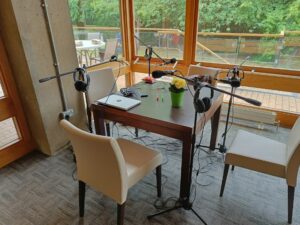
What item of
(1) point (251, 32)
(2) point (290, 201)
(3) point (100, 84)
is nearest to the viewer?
(2) point (290, 201)

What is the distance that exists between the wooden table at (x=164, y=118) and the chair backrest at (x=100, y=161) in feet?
1.50

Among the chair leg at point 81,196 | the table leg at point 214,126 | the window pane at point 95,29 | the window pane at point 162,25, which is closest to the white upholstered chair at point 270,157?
the table leg at point 214,126

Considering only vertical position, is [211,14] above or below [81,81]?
above

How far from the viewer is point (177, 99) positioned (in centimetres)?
178

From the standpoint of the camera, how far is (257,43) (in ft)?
9.44

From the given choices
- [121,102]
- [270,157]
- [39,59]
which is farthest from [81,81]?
[270,157]

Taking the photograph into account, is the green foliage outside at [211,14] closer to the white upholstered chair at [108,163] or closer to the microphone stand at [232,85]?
the microphone stand at [232,85]

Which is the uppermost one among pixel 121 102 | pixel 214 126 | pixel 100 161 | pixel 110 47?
pixel 110 47

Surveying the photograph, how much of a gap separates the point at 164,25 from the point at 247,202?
8.61 feet

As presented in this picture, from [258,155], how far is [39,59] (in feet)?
6.93

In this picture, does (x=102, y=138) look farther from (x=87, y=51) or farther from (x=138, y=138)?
(x=87, y=51)

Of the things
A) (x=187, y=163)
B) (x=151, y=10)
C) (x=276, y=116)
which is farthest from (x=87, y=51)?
(x=276, y=116)

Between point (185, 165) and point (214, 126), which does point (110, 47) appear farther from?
point (185, 165)

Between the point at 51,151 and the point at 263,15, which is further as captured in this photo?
the point at 263,15
